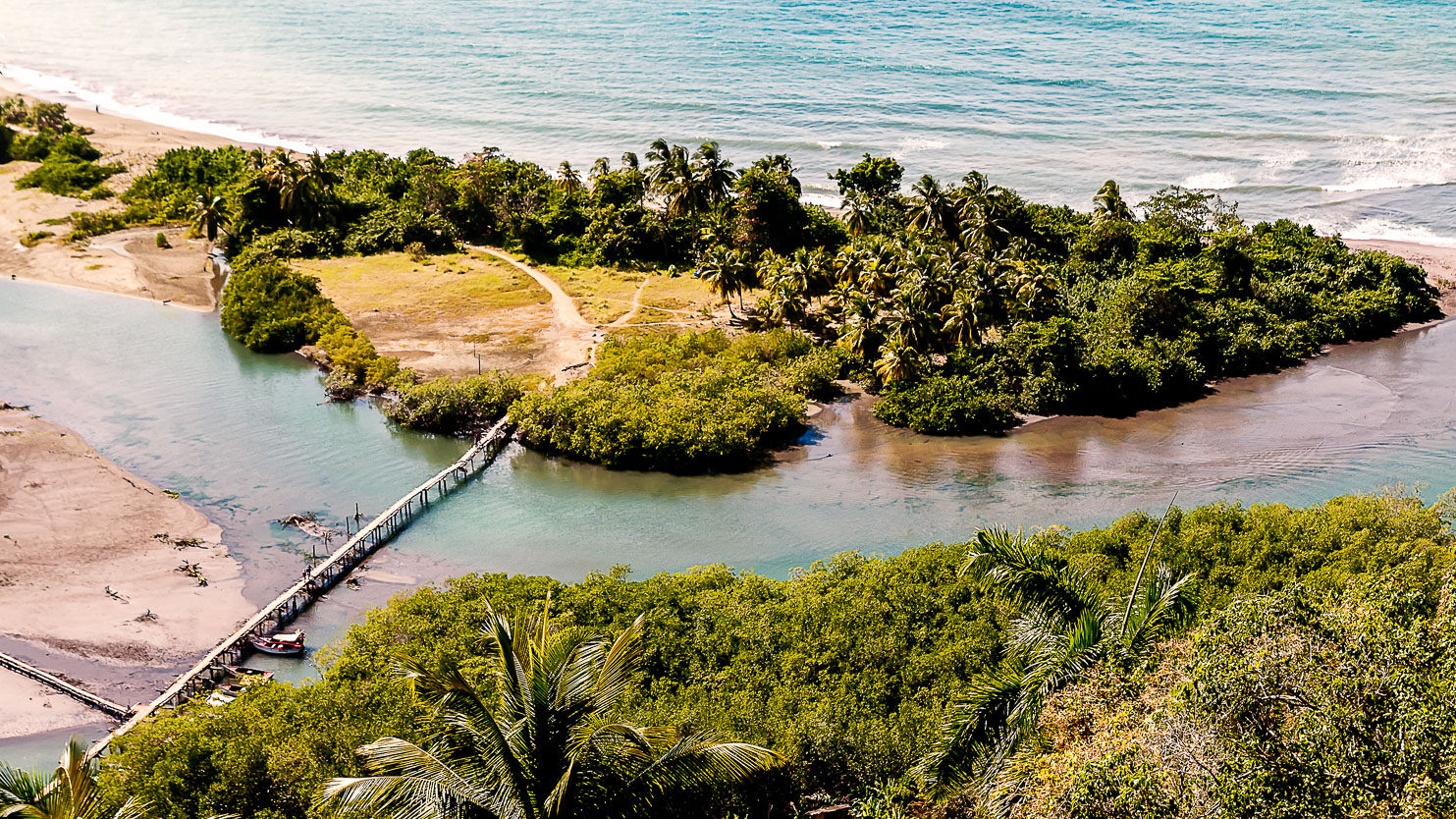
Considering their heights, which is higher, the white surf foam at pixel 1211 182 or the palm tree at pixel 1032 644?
the white surf foam at pixel 1211 182

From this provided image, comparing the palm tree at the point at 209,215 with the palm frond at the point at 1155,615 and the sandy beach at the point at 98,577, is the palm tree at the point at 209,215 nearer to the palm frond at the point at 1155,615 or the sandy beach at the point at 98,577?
the sandy beach at the point at 98,577

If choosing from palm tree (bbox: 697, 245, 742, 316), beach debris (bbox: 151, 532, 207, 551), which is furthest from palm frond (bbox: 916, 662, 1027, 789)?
palm tree (bbox: 697, 245, 742, 316)

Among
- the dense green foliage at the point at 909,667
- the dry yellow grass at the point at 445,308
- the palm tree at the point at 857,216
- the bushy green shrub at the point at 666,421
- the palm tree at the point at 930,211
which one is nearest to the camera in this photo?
the dense green foliage at the point at 909,667

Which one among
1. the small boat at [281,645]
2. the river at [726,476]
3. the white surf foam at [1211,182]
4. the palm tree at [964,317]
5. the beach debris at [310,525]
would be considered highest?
the white surf foam at [1211,182]

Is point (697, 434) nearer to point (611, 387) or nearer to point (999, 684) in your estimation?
point (611, 387)

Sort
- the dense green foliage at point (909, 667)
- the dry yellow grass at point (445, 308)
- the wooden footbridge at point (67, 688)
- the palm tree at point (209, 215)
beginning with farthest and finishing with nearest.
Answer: the palm tree at point (209, 215), the dry yellow grass at point (445, 308), the wooden footbridge at point (67, 688), the dense green foliage at point (909, 667)

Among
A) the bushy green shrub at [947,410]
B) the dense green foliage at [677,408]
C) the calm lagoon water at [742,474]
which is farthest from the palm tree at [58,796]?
the bushy green shrub at [947,410]

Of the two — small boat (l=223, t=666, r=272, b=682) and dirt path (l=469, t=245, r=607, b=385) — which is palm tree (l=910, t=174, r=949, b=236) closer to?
dirt path (l=469, t=245, r=607, b=385)
